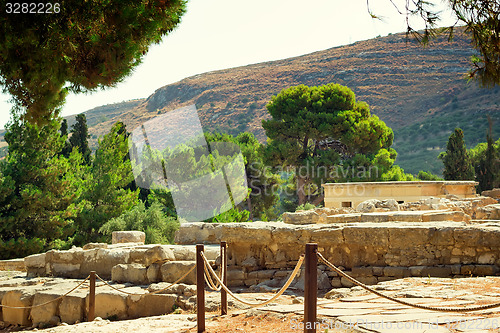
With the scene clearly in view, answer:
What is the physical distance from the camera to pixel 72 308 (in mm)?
7867

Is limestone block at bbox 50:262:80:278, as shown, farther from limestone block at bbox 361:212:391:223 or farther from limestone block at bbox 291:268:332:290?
limestone block at bbox 361:212:391:223

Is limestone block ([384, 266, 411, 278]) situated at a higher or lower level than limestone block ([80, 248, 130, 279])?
higher

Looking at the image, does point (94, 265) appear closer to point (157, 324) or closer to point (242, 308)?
point (157, 324)

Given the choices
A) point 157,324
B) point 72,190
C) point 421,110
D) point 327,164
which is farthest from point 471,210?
point 421,110

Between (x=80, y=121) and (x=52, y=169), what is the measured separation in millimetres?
12361

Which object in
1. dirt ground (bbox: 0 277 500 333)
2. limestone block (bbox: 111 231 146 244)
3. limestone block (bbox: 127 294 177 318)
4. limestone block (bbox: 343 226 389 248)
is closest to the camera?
dirt ground (bbox: 0 277 500 333)

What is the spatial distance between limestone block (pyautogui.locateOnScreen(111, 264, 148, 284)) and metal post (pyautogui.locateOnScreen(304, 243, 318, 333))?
544 cm

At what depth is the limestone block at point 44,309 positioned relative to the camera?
8133 mm

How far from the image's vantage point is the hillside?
190ft

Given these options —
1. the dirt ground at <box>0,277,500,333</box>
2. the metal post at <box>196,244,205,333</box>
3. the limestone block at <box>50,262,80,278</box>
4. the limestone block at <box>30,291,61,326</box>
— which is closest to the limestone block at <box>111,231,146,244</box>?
the limestone block at <box>50,262,80,278</box>

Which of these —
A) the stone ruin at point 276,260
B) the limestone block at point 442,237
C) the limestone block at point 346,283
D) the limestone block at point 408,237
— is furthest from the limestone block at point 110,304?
the limestone block at point 442,237

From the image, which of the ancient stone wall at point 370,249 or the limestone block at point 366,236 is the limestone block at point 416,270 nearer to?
the ancient stone wall at point 370,249

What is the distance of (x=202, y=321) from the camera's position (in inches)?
207

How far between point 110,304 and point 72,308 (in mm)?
699
